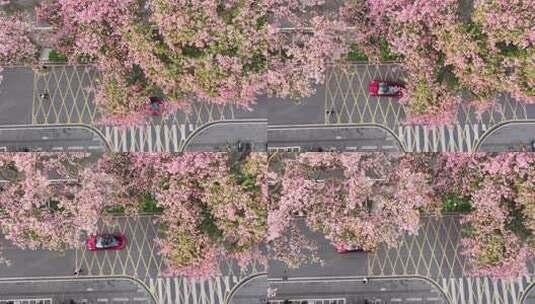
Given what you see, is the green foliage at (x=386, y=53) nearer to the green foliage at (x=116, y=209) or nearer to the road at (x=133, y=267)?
the road at (x=133, y=267)

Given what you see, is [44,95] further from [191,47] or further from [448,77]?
[448,77]

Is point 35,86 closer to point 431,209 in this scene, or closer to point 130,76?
point 130,76

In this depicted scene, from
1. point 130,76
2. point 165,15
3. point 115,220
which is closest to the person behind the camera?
point 165,15

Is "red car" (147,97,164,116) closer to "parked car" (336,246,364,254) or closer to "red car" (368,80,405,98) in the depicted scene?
"red car" (368,80,405,98)

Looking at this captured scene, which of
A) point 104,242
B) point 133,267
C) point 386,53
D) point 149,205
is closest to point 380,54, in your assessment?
point 386,53

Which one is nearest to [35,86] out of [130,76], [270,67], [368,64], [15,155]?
[15,155]

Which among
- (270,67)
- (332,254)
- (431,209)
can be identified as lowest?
(332,254)
